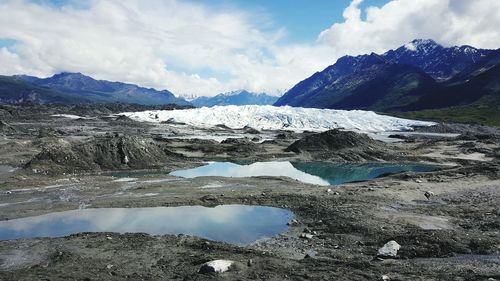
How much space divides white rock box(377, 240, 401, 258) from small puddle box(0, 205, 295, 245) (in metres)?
6.75

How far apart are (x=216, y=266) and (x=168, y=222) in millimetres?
11763

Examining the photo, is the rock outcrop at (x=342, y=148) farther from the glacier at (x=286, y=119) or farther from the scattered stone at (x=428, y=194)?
the glacier at (x=286, y=119)

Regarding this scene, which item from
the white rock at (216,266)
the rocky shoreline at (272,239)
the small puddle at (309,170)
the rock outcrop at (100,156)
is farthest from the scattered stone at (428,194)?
the rock outcrop at (100,156)

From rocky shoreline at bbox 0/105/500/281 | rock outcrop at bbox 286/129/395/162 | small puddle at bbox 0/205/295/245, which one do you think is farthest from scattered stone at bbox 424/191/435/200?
rock outcrop at bbox 286/129/395/162

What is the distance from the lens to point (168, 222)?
28922 mm

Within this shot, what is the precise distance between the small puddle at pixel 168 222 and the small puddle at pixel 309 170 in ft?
67.4

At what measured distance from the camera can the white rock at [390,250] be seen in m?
20.8

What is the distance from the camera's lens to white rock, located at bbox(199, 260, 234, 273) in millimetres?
17781

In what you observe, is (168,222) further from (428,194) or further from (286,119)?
(286,119)

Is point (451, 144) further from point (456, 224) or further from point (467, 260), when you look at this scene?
point (467, 260)

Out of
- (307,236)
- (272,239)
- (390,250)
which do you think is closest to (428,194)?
(307,236)

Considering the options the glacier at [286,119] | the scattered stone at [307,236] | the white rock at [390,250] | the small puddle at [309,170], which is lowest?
the small puddle at [309,170]

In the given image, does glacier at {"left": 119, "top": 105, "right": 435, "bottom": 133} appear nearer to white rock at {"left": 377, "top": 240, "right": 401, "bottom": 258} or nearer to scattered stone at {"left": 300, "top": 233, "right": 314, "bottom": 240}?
scattered stone at {"left": 300, "top": 233, "right": 314, "bottom": 240}

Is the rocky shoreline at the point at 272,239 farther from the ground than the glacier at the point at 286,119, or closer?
closer
